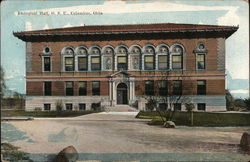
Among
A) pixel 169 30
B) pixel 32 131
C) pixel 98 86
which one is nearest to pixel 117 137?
pixel 98 86

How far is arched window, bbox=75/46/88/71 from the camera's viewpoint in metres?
7.36

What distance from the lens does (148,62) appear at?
287 inches

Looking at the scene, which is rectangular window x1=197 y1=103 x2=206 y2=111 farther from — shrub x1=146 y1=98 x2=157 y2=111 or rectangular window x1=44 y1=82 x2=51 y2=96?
rectangular window x1=44 y1=82 x2=51 y2=96

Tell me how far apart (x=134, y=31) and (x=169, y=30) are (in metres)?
1.07

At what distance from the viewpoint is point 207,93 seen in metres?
7.13

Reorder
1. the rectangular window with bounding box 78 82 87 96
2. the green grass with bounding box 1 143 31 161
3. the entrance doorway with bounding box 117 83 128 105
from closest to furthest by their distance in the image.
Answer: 1. the green grass with bounding box 1 143 31 161
2. the entrance doorway with bounding box 117 83 128 105
3. the rectangular window with bounding box 78 82 87 96

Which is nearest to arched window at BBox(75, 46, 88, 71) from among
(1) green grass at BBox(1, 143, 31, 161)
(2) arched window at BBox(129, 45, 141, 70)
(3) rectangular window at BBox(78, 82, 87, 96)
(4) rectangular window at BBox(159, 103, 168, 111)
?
(3) rectangular window at BBox(78, 82, 87, 96)

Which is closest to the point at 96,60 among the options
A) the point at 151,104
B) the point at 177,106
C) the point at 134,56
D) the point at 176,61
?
the point at 134,56

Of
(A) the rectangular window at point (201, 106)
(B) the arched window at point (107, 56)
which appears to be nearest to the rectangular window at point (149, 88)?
(B) the arched window at point (107, 56)

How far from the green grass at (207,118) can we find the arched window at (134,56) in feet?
4.89

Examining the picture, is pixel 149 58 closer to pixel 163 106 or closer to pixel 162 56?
pixel 162 56

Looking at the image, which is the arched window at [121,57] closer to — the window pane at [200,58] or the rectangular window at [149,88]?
the rectangular window at [149,88]

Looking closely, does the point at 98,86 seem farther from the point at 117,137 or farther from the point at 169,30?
the point at 169,30

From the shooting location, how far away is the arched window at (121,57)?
7.24 meters
